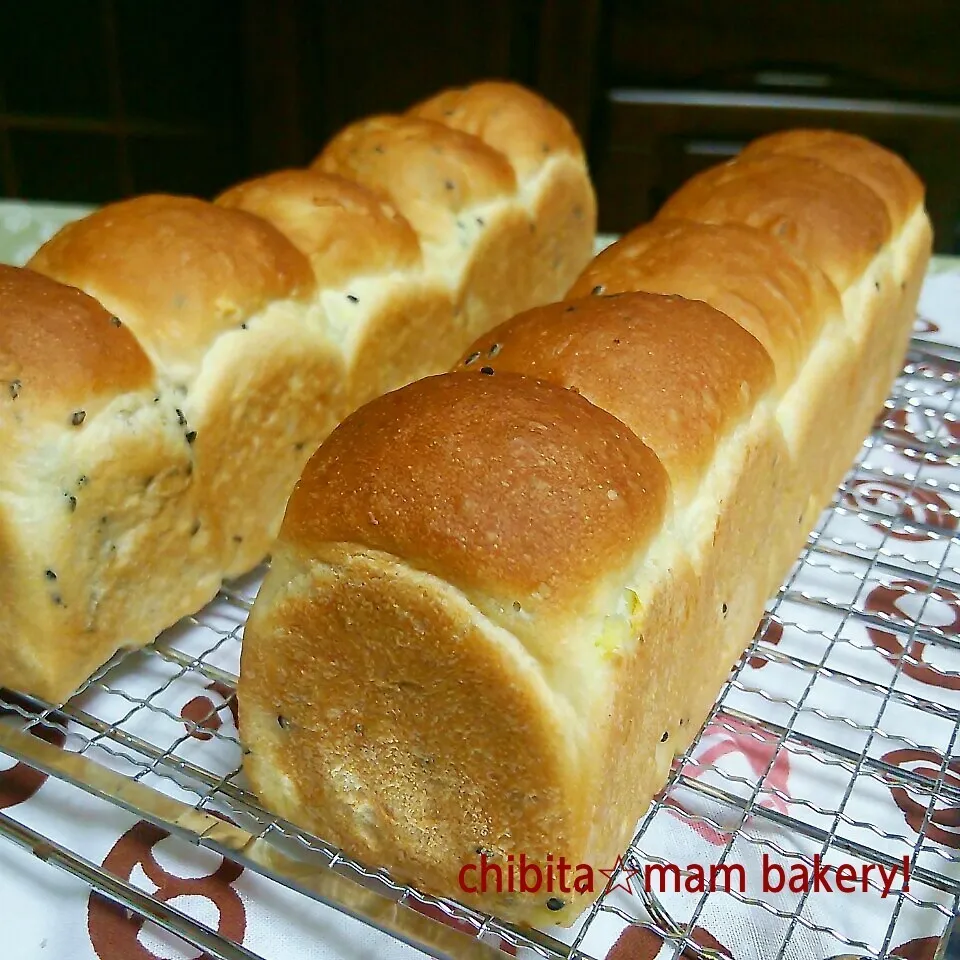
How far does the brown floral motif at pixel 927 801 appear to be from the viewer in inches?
39.9

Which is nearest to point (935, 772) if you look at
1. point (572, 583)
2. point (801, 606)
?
point (801, 606)

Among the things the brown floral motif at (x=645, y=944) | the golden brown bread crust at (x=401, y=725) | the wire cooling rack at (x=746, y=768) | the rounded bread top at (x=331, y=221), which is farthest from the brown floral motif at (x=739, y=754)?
the rounded bread top at (x=331, y=221)

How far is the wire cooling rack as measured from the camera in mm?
880

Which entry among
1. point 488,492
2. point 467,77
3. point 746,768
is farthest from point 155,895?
point 467,77

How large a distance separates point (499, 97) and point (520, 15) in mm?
1351

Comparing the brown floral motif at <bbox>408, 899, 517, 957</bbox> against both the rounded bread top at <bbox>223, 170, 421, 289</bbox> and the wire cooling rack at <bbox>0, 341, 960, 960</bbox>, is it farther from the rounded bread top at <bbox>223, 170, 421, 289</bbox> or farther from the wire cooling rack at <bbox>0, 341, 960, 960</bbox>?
the rounded bread top at <bbox>223, 170, 421, 289</bbox>

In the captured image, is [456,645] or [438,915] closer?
[456,645]

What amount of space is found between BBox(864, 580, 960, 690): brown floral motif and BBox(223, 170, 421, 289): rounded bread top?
0.81 meters

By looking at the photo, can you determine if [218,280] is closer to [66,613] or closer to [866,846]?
[66,613]

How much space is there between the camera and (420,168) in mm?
1624

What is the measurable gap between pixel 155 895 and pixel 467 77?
2816 mm

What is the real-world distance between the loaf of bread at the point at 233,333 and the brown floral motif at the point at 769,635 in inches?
25.4

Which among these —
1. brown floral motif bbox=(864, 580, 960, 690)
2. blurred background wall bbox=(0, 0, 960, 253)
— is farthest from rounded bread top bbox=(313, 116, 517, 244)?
blurred background wall bbox=(0, 0, 960, 253)

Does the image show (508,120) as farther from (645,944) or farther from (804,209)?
(645,944)
